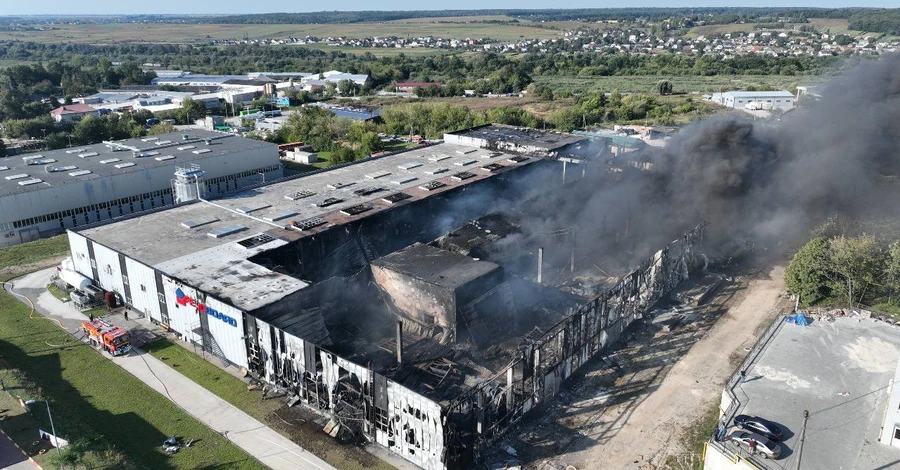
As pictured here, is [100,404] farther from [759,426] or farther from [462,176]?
[462,176]

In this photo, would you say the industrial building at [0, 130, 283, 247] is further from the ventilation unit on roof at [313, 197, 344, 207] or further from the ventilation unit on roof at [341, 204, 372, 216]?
the ventilation unit on roof at [341, 204, 372, 216]

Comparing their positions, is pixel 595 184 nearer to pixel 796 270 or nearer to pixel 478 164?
pixel 478 164

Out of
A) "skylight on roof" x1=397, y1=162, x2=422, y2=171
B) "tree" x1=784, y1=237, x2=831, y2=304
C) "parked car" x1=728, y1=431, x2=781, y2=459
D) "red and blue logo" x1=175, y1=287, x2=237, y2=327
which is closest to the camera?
→ "parked car" x1=728, y1=431, x2=781, y2=459

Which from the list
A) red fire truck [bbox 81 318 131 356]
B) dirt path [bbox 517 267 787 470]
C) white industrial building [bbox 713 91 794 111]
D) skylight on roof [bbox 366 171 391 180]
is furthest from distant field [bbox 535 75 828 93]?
red fire truck [bbox 81 318 131 356]

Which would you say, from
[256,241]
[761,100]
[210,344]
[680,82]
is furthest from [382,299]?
[680,82]

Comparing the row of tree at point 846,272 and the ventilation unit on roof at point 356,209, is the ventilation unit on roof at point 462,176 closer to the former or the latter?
the ventilation unit on roof at point 356,209

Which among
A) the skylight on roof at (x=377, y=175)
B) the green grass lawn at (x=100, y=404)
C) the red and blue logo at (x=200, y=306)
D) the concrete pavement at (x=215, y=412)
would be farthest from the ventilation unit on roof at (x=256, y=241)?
the skylight on roof at (x=377, y=175)
